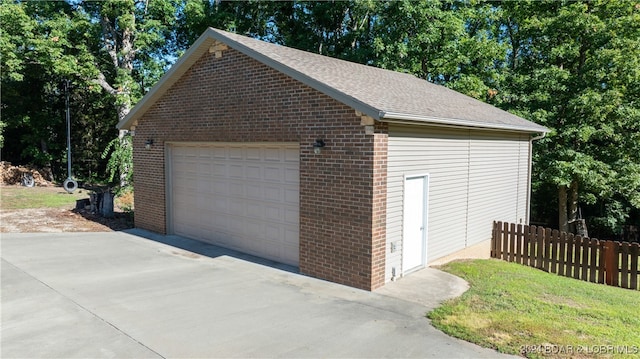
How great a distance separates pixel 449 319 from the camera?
20.2 feet

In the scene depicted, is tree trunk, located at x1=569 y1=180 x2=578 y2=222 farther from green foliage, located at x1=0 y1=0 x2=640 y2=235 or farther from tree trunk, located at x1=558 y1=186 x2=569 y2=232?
green foliage, located at x1=0 y1=0 x2=640 y2=235

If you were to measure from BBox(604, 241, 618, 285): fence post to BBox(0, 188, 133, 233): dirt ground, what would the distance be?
12.7 meters

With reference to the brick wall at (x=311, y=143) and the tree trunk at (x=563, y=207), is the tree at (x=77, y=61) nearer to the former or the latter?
the brick wall at (x=311, y=143)

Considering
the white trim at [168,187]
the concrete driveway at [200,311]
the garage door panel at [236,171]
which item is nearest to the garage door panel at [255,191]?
the garage door panel at [236,171]

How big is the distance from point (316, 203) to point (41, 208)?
1274 centimetres

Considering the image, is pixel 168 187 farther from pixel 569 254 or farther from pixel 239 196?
pixel 569 254

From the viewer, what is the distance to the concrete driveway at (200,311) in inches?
208

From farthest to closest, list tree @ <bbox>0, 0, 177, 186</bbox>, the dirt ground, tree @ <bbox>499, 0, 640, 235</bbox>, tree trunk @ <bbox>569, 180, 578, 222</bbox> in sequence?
tree @ <bbox>0, 0, 177, 186</bbox> → tree trunk @ <bbox>569, 180, 578, 222</bbox> → tree @ <bbox>499, 0, 640, 235</bbox> → the dirt ground

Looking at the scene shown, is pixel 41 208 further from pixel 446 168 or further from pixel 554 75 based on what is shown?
pixel 554 75

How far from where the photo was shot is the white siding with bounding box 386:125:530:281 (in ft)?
26.5

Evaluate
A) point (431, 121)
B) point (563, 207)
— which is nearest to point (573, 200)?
point (563, 207)

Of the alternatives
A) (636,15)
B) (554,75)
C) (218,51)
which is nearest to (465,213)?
(218,51)

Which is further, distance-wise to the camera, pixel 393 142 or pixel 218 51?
pixel 218 51

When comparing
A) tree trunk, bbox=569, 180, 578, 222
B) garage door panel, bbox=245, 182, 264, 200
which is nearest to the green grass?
garage door panel, bbox=245, 182, 264, 200
